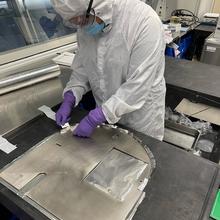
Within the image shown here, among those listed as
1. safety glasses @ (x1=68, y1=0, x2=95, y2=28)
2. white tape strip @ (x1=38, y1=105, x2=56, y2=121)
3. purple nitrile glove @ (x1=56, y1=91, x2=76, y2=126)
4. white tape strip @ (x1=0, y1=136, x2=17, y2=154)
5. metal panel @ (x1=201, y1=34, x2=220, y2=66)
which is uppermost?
safety glasses @ (x1=68, y1=0, x2=95, y2=28)

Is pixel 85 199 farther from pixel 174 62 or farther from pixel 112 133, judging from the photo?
pixel 174 62

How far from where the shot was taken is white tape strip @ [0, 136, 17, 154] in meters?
0.90

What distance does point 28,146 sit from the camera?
36.4 inches

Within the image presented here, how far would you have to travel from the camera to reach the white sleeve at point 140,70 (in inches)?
35.0

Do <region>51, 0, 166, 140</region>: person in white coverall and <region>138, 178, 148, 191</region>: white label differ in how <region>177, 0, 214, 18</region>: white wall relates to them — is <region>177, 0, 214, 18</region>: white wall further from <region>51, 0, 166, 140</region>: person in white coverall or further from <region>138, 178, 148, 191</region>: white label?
<region>138, 178, 148, 191</region>: white label

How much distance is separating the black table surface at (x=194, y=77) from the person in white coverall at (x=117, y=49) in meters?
0.54

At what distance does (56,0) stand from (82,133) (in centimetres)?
53

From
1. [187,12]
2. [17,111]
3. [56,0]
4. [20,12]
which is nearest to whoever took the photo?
[56,0]

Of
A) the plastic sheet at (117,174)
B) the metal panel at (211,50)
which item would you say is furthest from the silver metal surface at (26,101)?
the metal panel at (211,50)

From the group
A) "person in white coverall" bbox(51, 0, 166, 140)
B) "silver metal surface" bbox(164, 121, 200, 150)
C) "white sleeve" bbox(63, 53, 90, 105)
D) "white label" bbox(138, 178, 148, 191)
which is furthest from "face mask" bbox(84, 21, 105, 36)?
"silver metal surface" bbox(164, 121, 200, 150)

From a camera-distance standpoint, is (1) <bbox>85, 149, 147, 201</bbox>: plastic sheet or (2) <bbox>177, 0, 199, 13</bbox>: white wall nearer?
(1) <bbox>85, 149, 147, 201</bbox>: plastic sheet

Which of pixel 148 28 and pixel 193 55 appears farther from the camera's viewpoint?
pixel 193 55

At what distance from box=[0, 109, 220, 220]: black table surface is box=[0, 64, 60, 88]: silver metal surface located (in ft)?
0.97

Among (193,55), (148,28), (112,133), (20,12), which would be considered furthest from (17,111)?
(193,55)
